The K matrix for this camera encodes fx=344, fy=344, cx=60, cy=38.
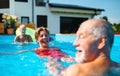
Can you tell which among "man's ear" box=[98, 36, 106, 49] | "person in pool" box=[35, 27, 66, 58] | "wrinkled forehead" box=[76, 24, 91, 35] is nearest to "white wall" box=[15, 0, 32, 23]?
"person in pool" box=[35, 27, 66, 58]

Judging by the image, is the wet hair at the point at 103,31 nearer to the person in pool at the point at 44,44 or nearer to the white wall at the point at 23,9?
the person in pool at the point at 44,44

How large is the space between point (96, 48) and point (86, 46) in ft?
0.24

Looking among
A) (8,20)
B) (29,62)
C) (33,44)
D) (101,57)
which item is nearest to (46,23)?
(8,20)

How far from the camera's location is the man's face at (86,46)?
8.02 ft

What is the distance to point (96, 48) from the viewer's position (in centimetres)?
244

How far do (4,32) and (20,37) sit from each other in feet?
39.5

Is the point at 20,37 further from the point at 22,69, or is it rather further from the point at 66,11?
the point at 66,11

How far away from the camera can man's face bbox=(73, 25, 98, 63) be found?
244 centimetres

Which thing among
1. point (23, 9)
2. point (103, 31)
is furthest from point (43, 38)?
point (23, 9)

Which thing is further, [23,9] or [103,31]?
[23,9]

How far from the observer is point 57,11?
32.7m

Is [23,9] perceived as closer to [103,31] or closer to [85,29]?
[85,29]

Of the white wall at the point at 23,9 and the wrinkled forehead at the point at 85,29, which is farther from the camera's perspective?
the white wall at the point at 23,9

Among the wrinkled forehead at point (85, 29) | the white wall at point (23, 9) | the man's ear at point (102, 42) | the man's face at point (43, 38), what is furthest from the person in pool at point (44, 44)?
the white wall at point (23, 9)
